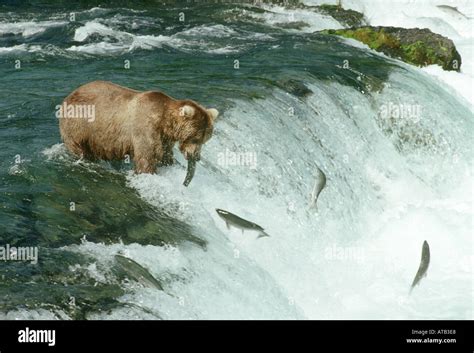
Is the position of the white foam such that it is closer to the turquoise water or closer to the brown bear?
the turquoise water

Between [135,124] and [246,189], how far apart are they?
1.92 m

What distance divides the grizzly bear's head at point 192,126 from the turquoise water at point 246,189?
17.8 inches

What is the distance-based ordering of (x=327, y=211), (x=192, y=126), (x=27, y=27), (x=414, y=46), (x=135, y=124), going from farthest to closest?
(x=27, y=27)
(x=414, y=46)
(x=327, y=211)
(x=135, y=124)
(x=192, y=126)

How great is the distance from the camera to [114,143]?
8430 mm

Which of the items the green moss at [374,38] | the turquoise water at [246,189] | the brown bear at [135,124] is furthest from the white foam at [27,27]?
the brown bear at [135,124]

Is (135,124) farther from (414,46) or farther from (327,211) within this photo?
(414,46)

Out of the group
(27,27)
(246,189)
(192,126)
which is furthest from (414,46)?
(192,126)

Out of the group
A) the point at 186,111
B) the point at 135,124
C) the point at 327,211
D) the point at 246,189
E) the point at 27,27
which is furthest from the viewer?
the point at 27,27

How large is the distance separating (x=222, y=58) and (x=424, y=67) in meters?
4.41

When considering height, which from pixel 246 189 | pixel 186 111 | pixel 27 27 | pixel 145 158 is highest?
pixel 186 111

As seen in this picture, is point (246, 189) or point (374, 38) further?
point (374, 38)

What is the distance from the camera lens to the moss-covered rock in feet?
57.3

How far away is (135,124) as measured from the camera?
8.23 metres

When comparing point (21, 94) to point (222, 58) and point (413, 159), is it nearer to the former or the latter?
point (222, 58)
